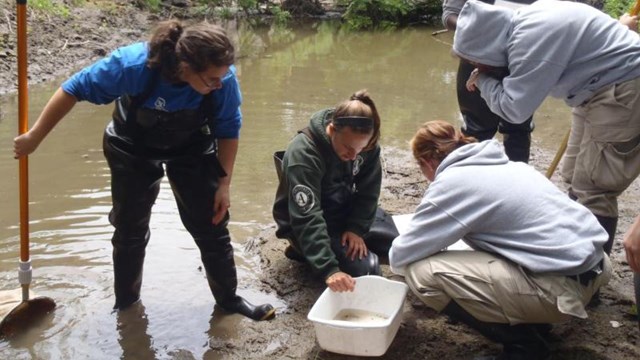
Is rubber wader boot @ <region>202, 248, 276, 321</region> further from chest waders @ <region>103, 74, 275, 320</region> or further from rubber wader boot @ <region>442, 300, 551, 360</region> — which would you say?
rubber wader boot @ <region>442, 300, 551, 360</region>

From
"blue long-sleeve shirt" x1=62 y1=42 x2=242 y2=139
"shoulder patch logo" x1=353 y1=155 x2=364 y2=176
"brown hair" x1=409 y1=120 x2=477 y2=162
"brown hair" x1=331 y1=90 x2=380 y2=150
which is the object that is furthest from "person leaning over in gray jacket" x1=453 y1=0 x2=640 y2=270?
"blue long-sleeve shirt" x1=62 y1=42 x2=242 y2=139

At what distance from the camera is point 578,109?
3.31 m

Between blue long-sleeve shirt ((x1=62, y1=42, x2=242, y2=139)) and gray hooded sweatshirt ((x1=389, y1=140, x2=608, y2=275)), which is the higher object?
blue long-sleeve shirt ((x1=62, y1=42, x2=242, y2=139))

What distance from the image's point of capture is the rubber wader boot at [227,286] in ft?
11.0

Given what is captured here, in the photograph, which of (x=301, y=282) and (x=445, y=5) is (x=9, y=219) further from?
(x=445, y=5)

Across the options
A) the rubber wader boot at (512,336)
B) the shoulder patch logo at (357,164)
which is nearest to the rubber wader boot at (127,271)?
the shoulder patch logo at (357,164)

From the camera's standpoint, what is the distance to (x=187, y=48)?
2.63 metres

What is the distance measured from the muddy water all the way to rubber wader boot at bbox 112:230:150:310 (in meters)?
0.07

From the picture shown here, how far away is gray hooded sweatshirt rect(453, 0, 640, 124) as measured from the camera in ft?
9.82

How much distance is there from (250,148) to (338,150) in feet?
8.79

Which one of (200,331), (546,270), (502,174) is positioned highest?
(502,174)

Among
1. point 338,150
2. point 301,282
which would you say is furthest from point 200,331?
point 338,150

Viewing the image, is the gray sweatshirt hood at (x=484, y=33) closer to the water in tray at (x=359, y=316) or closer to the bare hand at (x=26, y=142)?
the water in tray at (x=359, y=316)

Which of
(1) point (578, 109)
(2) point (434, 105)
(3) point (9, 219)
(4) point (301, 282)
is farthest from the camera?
(2) point (434, 105)
